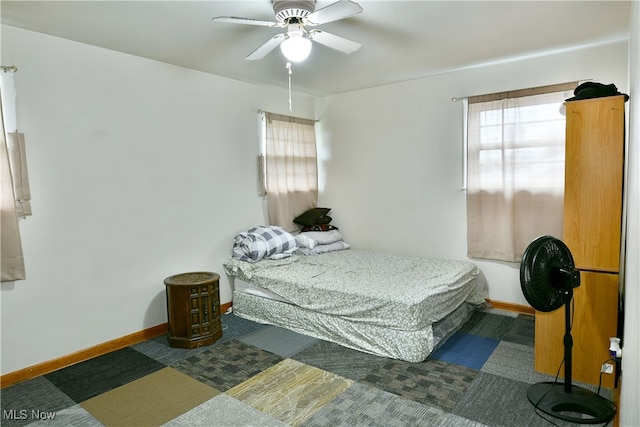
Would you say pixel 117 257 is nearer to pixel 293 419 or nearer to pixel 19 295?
pixel 19 295

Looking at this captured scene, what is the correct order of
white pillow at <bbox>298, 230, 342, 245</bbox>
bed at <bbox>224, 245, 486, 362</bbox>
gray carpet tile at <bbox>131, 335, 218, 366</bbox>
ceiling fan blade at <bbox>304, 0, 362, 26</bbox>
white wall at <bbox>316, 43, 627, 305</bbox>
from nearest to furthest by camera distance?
ceiling fan blade at <bbox>304, 0, 362, 26</bbox> < bed at <bbox>224, 245, 486, 362</bbox> < gray carpet tile at <bbox>131, 335, 218, 366</bbox> < white wall at <bbox>316, 43, 627, 305</bbox> < white pillow at <bbox>298, 230, 342, 245</bbox>

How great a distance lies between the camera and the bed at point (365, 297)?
110 inches

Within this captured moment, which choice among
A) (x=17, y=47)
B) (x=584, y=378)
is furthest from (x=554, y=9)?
(x=17, y=47)

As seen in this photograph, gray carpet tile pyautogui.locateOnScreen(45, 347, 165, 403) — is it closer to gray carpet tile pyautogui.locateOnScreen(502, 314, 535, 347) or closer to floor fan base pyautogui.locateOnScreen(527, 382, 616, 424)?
floor fan base pyautogui.locateOnScreen(527, 382, 616, 424)

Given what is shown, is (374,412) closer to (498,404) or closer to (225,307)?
(498,404)

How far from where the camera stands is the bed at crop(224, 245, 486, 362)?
9.14ft

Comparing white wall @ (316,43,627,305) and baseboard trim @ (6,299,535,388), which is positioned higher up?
→ white wall @ (316,43,627,305)

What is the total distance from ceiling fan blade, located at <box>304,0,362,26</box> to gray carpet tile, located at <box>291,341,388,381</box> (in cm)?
225

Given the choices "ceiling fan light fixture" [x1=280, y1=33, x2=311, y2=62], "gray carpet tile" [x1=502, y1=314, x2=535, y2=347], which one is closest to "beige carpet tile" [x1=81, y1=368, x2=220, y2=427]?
"ceiling fan light fixture" [x1=280, y1=33, x2=311, y2=62]

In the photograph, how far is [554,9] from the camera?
2.48 metres

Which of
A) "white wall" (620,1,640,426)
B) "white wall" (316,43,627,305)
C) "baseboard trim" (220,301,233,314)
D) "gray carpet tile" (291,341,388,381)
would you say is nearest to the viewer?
"white wall" (620,1,640,426)

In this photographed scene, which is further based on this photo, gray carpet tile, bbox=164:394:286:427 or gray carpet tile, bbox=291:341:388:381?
gray carpet tile, bbox=291:341:388:381

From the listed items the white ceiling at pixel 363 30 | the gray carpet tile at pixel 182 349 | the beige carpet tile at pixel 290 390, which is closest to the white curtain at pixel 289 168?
the white ceiling at pixel 363 30

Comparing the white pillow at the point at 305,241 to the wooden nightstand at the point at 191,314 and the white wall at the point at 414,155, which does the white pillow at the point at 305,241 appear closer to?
the white wall at the point at 414,155
